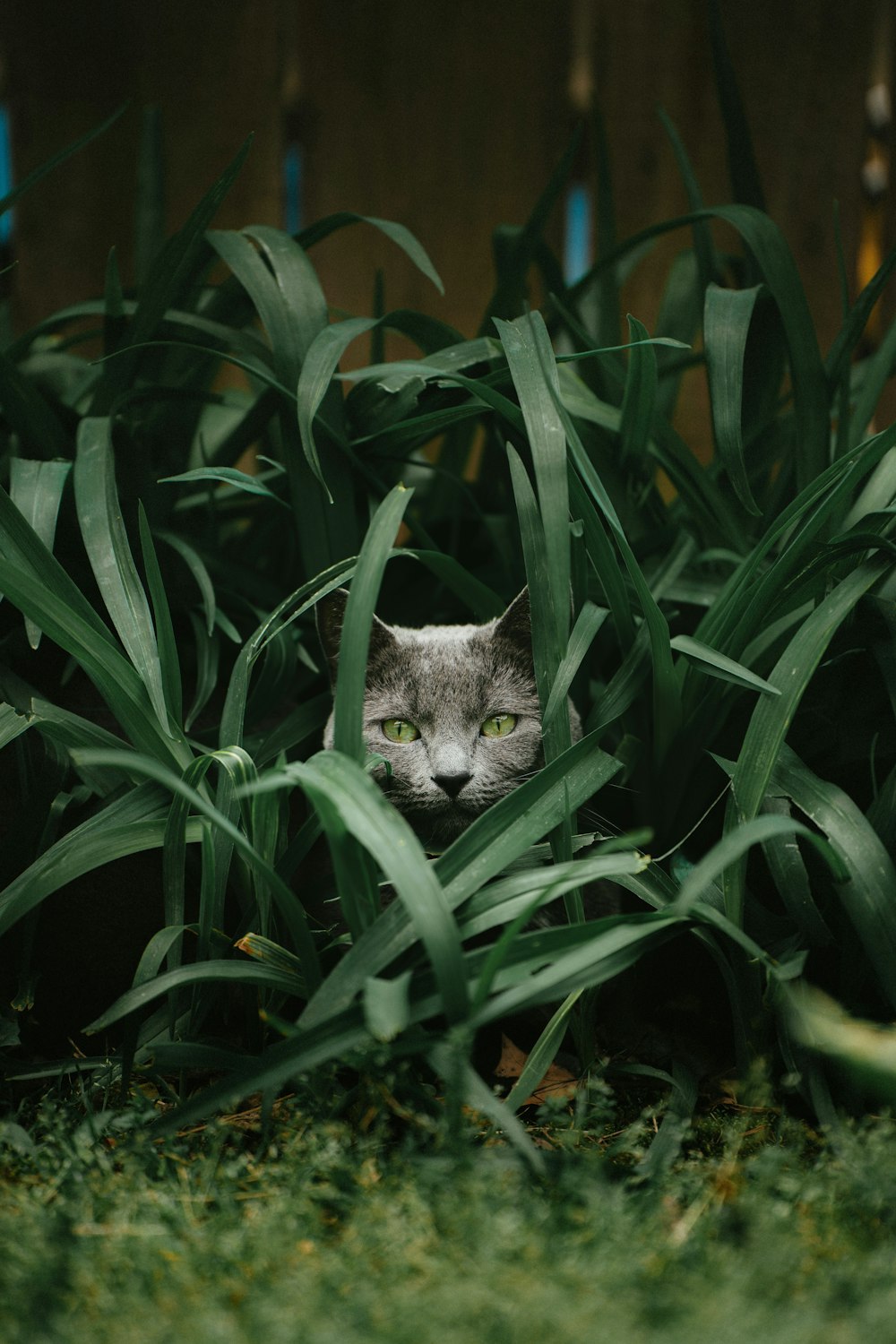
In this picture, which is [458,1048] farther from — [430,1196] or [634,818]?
[634,818]

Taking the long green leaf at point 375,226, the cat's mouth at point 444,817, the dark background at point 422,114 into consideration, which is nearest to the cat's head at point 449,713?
the cat's mouth at point 444,817

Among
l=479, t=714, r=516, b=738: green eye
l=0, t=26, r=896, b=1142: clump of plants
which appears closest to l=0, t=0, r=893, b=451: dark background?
l=0, t=26, r=896, b=1142: clump of plants

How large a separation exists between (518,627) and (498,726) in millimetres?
130

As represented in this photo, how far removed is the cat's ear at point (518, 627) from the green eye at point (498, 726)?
0.08m

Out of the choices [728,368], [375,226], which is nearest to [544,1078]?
[728,368]

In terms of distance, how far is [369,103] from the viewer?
2180mm

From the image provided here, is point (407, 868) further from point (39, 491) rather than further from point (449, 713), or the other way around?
point (39, 491)

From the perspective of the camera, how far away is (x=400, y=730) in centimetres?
127

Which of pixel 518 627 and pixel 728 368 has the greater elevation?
pixel 728 368

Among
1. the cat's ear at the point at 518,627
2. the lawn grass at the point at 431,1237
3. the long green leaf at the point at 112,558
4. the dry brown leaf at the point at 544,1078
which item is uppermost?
the long green leaf at the point at 112,558

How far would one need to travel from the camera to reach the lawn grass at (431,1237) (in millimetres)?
665

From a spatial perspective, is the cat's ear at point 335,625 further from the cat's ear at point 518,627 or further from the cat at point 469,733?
the cat's ear at point 518,627

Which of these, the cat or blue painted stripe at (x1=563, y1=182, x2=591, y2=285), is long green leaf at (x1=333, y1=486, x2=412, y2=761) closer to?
the cat

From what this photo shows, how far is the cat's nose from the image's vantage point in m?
1.16
